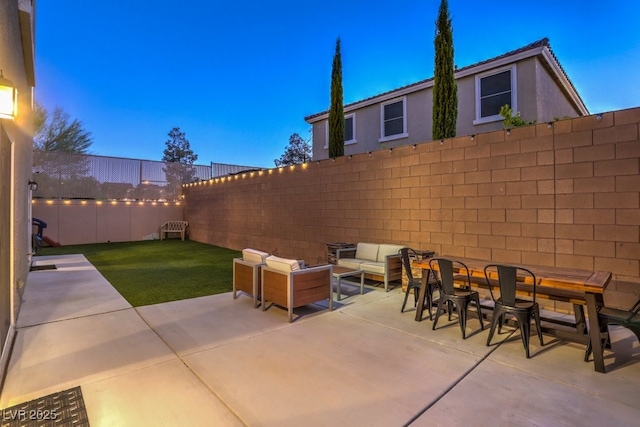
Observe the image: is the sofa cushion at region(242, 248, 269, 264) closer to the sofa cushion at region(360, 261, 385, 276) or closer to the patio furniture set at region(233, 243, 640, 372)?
the patio furniture set at region(233, 243, 640, 372)

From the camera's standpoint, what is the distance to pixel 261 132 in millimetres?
28688

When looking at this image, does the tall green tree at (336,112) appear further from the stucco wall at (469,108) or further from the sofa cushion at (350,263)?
the sofa cushion at (350,263)

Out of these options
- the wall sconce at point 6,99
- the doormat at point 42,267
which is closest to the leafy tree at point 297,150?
the doormat at point 42,267

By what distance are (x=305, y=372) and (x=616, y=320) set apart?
2713mm

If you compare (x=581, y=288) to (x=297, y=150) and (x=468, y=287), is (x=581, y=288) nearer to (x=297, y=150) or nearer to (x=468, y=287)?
(x=468, y=287)

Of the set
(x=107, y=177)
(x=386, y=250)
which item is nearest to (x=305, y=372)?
(x=386, y=250)

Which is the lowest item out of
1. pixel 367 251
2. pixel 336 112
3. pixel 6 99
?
pixel 367 251

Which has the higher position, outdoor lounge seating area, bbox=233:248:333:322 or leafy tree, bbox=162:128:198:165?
leafy tree, bbox=162:128:198:165

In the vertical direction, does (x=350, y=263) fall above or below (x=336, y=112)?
below

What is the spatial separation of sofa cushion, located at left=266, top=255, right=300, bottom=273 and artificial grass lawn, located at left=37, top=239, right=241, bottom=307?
1659 millimetres

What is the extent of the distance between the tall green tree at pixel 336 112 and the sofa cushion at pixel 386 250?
3159mm

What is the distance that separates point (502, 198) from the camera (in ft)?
15.9

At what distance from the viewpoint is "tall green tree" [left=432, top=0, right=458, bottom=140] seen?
6.17m

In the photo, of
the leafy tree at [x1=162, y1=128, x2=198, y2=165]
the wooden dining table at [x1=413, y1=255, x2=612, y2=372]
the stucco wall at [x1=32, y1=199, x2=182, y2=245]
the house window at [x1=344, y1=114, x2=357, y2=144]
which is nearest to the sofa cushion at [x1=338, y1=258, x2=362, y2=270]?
the wooden dining table at [x1=413, y1=255, x2=612, y2=372]
